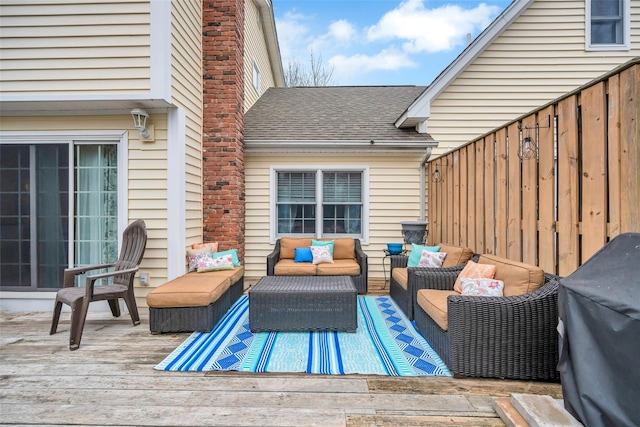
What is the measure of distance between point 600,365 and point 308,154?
539cm

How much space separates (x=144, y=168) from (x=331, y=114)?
4.22 m

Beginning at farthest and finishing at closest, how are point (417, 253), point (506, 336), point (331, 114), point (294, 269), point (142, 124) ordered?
point (331, 114) < point (294, 269) < point (417, 253) < point (142, 124) < point (506, 336)

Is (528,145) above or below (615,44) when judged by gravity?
below

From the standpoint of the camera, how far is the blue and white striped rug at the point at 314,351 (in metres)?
2.91

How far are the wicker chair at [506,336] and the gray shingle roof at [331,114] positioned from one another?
4.12 m

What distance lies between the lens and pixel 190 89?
511 centimetres

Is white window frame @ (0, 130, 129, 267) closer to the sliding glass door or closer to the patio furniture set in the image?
the sliding glass door

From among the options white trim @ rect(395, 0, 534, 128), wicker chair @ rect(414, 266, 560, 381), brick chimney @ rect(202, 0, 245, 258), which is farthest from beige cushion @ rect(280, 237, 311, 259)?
wicker chair @ rect(414, 266, 560, 381)

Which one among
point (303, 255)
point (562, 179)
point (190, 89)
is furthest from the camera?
point (303, 255)

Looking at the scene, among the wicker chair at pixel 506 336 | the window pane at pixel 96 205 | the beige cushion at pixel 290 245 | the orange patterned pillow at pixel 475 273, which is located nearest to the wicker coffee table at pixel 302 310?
the orange patterned pillow at pixel 475 273

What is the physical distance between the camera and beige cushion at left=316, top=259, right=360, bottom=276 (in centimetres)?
526

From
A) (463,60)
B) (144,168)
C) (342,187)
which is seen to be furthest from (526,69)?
(144,168)

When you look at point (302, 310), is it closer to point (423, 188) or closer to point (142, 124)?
point (142, 124)

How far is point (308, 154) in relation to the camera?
21.2 feet
